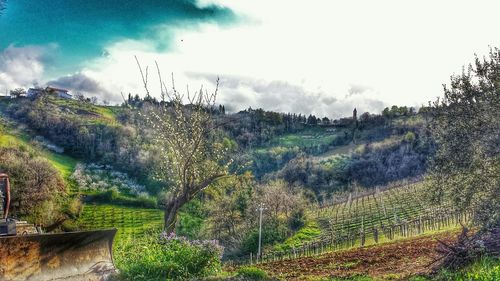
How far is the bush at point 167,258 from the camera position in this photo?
1175 centimetres

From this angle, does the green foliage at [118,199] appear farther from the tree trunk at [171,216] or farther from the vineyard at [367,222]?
the tree trunk at [171,216]

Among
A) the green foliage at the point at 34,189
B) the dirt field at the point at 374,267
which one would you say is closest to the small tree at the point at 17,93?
the green foliage at the point at 34,189

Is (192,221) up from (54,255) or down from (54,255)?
down

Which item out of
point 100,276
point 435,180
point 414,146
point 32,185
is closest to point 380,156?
point 414,146

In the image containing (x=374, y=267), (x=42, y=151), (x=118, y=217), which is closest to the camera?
(x=374, y=267)

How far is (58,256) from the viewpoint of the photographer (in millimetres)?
10742

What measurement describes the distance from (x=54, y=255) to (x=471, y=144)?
12.6m

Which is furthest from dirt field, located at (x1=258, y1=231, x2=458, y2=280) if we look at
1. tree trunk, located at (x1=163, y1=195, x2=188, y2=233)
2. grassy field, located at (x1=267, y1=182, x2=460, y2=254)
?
grassy field, located at (x1=267, y1=182, x2=460, y2=254)

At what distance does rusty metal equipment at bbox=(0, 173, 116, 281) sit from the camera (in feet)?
32.5

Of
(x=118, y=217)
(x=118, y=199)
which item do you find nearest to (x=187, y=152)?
(x=118, y=217)

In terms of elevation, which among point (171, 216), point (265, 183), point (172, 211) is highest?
point (172, 211)

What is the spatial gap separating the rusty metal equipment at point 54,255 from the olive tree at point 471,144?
10.7 metres

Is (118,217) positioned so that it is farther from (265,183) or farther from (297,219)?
(297,219)

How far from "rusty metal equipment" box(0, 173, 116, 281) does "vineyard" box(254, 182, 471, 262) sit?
37307 millimetres
